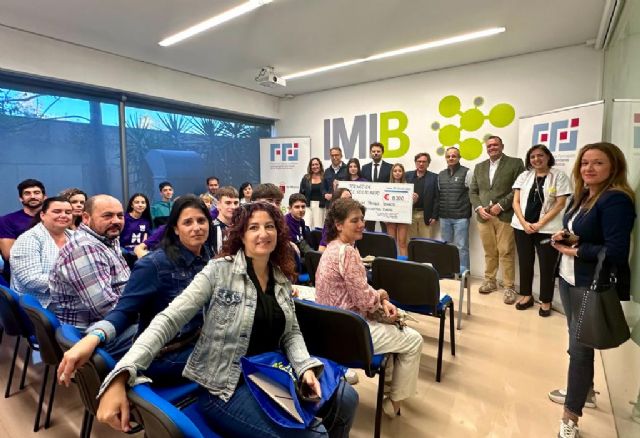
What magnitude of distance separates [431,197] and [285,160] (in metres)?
2.95

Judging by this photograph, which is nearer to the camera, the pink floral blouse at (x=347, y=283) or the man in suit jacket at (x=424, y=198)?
the pink floral blouse at (x=347, y=283)

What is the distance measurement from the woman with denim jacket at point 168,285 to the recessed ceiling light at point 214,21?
243 centimetres

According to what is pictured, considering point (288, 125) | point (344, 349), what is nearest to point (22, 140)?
point (288, 125)

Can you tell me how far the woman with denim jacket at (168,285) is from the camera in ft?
4.61

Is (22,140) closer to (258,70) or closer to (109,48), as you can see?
(109,48)

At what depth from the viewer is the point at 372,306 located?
1.97m

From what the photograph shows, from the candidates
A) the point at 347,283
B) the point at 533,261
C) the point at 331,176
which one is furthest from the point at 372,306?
the point at 331,176

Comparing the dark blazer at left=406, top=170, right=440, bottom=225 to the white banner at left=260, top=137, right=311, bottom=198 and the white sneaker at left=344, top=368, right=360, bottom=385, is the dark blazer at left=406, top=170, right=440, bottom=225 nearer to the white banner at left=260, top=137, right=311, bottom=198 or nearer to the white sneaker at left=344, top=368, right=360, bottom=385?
the white banner at left=260, top=137, right=311, bottom=198

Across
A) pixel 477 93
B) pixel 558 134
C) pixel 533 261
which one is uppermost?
pixel 477 93

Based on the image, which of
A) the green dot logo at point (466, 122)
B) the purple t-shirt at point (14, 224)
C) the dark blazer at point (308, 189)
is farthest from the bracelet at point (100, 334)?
the green dot logo at point (466, 122)

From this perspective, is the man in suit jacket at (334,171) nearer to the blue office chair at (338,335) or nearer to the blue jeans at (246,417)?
the blue office chair at (338,335)

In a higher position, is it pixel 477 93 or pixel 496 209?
pixel 477 93

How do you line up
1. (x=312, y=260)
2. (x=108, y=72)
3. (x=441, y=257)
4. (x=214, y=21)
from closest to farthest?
(x=312, y=260)
(x=441, y=257)
(x=214, y=21)
(x=108, y=72)

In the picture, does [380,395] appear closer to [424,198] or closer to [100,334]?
[100,334]
